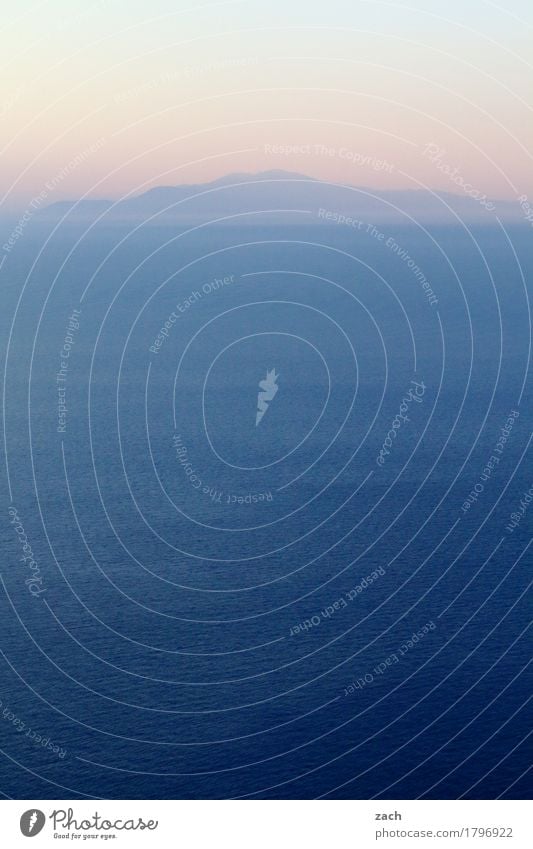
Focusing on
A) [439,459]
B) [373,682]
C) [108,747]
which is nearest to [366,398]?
[439,459]

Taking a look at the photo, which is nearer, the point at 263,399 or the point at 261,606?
the point at 261,606
